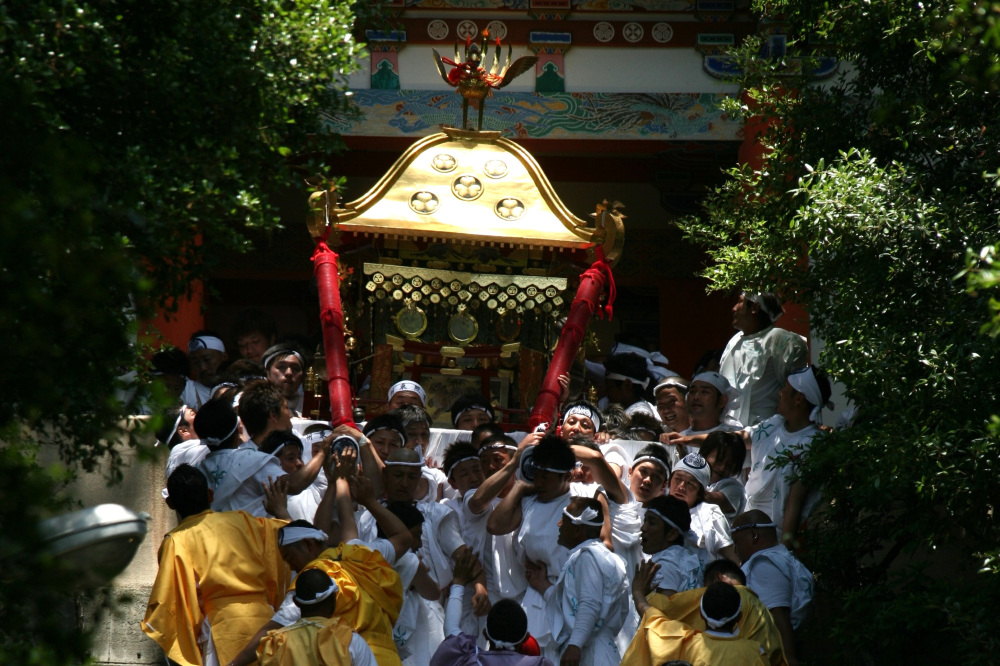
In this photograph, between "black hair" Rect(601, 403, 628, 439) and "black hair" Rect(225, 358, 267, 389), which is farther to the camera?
"black hair" Rect(601, 403, 628, 439)

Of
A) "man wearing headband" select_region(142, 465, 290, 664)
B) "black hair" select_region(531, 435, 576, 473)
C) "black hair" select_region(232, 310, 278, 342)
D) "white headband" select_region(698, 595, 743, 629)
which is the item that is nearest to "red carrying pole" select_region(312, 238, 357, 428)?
"black hair" select_region(232, 310, 278, 342)

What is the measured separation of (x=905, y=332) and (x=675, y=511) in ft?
4.16

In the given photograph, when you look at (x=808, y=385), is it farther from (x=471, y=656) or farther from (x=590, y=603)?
(x=471, y=656)

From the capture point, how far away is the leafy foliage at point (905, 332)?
16.9ft

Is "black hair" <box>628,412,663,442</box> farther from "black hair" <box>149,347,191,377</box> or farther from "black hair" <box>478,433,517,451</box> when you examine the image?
"black hair" <box>149,347,191,377</box>

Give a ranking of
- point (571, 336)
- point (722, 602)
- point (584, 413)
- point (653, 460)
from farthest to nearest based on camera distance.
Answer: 1. point (571, 336)
2. point (584, 413)
3. point (653, 460)
4. point (722, 602)

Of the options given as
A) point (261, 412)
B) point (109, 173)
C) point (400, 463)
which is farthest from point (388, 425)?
point (109, 173)

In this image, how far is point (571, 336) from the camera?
8250 mm

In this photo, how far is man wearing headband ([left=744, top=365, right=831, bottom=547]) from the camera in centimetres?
647

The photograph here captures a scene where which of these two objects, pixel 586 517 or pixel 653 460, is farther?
pixel 653 460

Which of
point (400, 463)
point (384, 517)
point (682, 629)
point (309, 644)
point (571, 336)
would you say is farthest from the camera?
point (571, 336)

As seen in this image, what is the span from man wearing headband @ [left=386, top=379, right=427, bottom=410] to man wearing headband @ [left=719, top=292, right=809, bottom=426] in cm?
186

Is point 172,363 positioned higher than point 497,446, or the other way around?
point 497,446

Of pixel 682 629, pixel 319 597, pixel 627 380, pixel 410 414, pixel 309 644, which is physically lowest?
pixel 627 380
